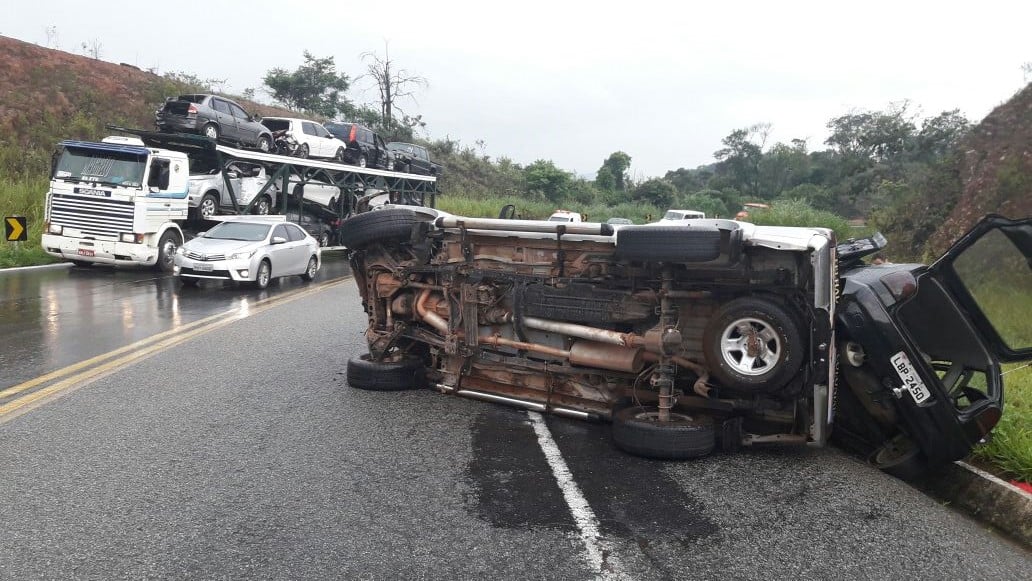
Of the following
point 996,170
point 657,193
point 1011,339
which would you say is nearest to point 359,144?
point 996,170

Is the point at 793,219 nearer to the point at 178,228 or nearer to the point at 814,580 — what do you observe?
the point at 178,228

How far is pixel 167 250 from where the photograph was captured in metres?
17.4

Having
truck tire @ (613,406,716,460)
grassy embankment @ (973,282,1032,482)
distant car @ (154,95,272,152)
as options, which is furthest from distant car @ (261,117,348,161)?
grassy embankment @ (973,282,1032,482)

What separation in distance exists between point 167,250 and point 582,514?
51.9 ft

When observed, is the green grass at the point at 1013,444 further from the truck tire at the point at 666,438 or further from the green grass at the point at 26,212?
the green grass at the point at 26,212

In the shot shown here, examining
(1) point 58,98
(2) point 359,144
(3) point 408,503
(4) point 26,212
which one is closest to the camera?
(3) point 408,503

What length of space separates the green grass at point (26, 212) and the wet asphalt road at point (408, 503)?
47.6 feet

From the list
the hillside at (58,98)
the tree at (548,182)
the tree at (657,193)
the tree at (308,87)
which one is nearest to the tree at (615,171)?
the tree at (657,193)

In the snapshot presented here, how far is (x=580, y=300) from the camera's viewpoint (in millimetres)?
5922

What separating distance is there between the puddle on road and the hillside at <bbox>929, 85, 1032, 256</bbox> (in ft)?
46.5

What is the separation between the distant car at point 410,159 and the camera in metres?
31.1

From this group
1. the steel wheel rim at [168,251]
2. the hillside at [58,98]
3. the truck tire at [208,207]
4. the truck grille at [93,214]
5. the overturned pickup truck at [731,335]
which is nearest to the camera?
the overturned pickup truck at [731,335]

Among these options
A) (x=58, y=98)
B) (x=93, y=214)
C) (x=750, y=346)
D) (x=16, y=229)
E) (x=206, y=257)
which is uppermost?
(x=58, y=98)

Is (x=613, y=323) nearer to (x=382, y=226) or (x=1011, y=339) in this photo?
(x=382, y=226)
